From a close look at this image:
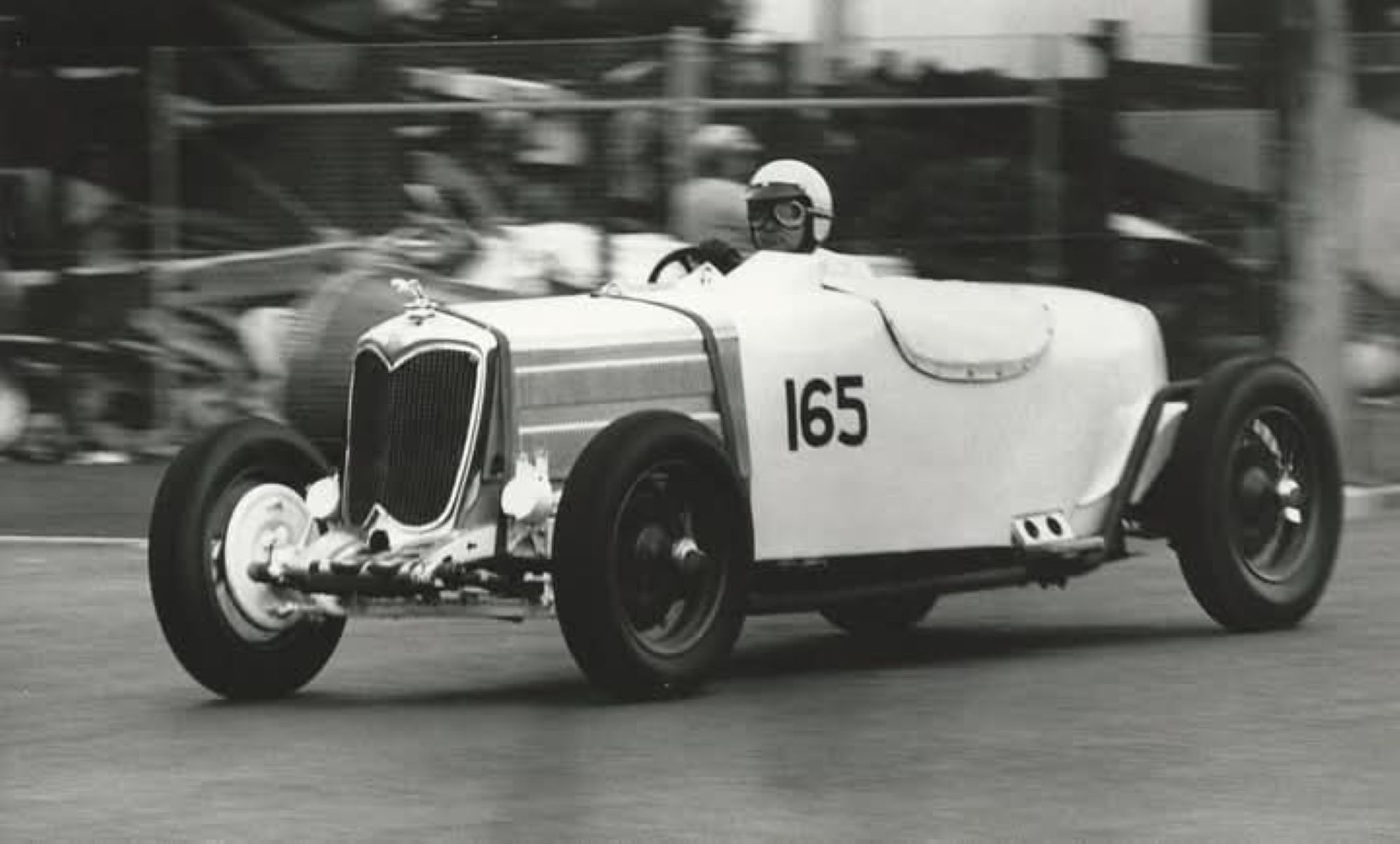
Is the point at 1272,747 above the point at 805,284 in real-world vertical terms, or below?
below

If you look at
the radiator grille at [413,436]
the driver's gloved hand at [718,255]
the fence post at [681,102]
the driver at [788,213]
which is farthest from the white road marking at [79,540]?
the radiator grille at [413,436]

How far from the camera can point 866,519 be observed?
10.2 meters

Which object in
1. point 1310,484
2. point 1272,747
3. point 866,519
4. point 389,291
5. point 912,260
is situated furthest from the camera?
point 912,260

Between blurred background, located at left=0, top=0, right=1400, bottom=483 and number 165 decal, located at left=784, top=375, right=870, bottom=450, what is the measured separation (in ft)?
24.7

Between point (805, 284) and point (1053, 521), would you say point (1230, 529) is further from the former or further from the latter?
point (805, 284)

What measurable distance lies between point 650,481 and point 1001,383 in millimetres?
1791

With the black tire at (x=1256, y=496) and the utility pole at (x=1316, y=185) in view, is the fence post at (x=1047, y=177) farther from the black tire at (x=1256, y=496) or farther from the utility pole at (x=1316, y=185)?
the black tire at (x=1256, y=496)

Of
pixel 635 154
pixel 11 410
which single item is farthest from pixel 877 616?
pixel 11 410

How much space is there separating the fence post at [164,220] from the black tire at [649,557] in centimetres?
1006

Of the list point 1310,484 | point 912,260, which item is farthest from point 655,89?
point 1310,484

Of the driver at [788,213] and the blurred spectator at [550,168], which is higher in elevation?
the driver at [788,213]

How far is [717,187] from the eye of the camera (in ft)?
58.2

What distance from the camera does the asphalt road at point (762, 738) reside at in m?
7.37

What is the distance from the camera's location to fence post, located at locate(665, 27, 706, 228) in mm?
17641
